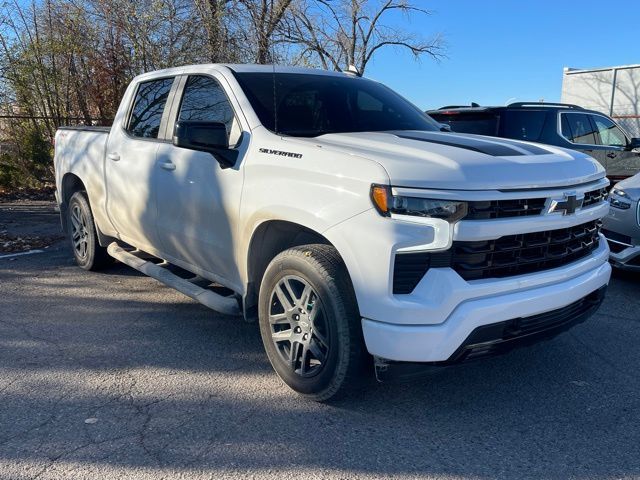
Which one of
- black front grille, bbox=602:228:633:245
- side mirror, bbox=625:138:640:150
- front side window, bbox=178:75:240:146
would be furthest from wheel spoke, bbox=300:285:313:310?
side mirror, bbox=625:138:640:150

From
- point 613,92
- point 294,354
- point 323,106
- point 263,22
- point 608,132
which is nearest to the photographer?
point 294,354

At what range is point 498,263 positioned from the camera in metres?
2.94

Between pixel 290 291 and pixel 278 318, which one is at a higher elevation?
pixel 290 291

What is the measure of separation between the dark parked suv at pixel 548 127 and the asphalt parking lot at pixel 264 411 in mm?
4297

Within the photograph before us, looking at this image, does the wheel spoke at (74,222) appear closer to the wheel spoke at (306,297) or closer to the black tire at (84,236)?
the black tire at (84,236)

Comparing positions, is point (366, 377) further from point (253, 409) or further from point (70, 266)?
point (70, 266)

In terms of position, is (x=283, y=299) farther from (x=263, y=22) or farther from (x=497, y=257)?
(x=263, y=22)

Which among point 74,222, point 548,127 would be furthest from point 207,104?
point 548,127

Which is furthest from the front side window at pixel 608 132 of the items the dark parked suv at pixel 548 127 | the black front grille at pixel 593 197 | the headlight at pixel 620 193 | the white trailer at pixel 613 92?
the white trailer at pixel 613 92

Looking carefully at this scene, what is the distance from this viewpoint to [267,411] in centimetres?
331

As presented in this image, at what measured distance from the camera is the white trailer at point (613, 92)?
23.5 meters

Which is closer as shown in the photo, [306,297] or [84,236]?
[306,297]

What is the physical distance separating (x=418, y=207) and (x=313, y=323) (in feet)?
3.06

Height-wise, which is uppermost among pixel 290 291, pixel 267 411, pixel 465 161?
pixel 465 161
